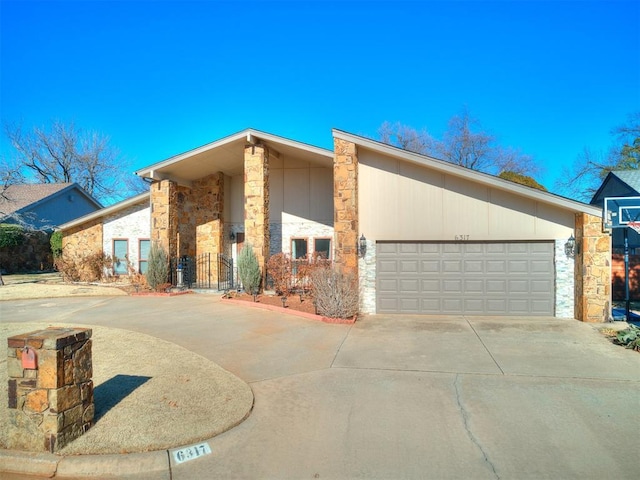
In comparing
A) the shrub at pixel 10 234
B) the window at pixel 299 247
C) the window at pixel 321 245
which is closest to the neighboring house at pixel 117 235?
the window at pixel 299 247

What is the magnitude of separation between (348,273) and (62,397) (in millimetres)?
7987

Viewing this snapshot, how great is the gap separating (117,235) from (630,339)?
17699 millimetres

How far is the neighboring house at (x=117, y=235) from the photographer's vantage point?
17.3 meters

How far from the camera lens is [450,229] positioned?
36.7 feet

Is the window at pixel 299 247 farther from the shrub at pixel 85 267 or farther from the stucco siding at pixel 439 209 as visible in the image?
the shrub at pixel 85 267

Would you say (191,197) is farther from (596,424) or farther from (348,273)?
(596,424)

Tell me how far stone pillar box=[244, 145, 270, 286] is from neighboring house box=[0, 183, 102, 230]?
15543 mm

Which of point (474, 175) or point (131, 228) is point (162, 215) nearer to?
point (131, 228)

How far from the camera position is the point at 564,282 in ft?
35.3

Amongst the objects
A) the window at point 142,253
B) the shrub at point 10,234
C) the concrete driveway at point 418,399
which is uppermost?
the shrub at point 10,234

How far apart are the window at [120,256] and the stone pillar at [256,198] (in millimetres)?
6874

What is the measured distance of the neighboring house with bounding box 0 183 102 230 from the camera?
23.4 m

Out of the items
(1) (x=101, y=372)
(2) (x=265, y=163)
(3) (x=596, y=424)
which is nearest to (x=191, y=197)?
(2) (x=265, y=163)

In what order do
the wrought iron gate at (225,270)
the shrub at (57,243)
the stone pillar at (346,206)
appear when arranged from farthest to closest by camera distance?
the shrub at (57,243), the wrought iron gate at (225,270), the stone pillar at (346,206)
